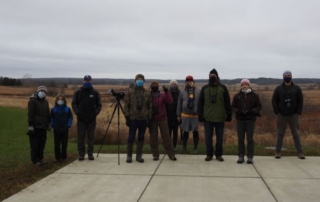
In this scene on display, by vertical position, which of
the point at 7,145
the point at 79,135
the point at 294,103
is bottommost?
the point at 7,145

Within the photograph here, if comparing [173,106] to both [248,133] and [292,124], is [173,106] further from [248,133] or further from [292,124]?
[292,124]

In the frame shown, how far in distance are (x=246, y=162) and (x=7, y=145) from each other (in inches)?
334

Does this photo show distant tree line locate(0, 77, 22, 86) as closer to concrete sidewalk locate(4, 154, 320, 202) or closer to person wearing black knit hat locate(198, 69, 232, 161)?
concrete sidewalk locate(4, 154, 320, 202)

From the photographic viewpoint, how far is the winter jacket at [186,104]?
9.71 metres

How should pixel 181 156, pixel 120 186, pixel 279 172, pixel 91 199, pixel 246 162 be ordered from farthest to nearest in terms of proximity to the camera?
1. pixel 181 156
2. pixel 246 162
3. pixel 279 172
4. pixel 120 186
5. pixel 91 199

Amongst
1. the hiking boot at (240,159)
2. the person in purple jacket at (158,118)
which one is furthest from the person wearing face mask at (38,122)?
the hiking boot at (240,159)

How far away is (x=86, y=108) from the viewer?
9.05 m

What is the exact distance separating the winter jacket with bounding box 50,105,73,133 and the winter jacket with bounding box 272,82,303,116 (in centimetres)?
489

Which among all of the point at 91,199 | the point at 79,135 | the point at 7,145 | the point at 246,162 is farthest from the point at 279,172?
the point at 7,145

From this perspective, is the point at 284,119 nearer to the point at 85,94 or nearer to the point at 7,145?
the point at 85,94

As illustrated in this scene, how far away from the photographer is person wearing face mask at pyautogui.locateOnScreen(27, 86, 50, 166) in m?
8.74

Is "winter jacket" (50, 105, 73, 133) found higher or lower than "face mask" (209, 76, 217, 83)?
lower

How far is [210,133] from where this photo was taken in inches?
359

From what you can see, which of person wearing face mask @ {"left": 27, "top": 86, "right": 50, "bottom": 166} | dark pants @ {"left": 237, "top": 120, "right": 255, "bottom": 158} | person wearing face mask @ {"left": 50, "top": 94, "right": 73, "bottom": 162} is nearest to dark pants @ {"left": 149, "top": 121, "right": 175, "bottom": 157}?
dark pants @ {"left": 237, "top": 120, "right": 255, "bottom": 158}
